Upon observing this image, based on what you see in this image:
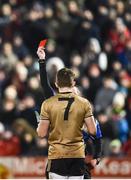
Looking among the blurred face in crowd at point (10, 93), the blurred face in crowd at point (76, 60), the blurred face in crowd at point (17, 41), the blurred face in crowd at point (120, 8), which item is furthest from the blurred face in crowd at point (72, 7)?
the blurred face in crowd at point (10, 93)

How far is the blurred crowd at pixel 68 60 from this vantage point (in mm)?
14117

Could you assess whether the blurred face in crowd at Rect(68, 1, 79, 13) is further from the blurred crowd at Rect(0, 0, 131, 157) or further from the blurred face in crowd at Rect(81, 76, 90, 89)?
the blurred face in crowd at Rect(81, 76, 90, 89)

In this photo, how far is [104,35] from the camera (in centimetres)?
1780

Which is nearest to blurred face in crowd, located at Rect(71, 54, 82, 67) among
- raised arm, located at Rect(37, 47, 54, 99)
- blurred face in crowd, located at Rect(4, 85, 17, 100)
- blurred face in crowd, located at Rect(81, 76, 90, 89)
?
blurred face in crowd, located at Rect(81, 76, 90, 89)

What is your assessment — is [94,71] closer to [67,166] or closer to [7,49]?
[7,49]

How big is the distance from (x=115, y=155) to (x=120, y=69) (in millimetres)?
3176

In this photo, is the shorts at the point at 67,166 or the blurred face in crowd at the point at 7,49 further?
the blurred face in crowd at the point at 7,49

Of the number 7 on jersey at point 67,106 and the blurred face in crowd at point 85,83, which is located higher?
the blurred face in crowd at point 85,83

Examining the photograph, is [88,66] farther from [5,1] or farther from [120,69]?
[5,1]

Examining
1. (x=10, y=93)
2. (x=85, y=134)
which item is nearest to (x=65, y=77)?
(x=85, y=134)

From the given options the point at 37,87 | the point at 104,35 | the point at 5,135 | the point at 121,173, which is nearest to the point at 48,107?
the point at 121,173

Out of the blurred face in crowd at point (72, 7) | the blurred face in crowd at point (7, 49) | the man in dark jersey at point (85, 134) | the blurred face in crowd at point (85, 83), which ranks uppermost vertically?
the blurred face in crowd at point (72, 7)

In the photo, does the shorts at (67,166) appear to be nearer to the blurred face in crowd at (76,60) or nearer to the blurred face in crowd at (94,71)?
the blurred face in crowd at (94,71)

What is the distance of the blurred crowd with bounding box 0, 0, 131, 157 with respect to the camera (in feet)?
46.3
